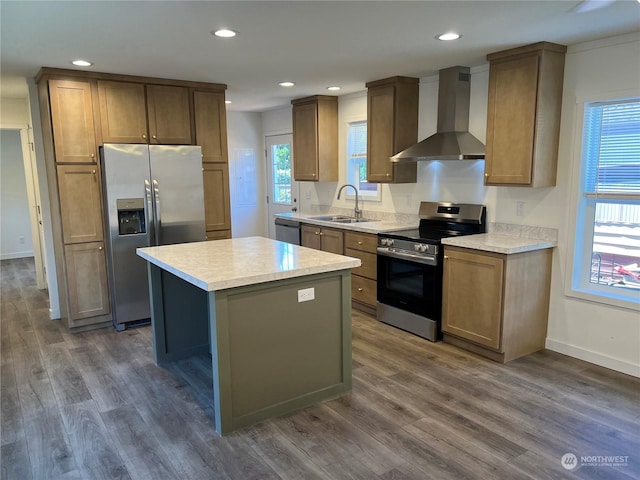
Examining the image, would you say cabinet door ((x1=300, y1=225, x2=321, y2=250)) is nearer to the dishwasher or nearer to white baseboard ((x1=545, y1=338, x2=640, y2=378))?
the dishwasher

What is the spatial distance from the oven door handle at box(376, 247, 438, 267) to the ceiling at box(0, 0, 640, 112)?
1649mm

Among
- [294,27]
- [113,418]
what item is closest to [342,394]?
[113,418]

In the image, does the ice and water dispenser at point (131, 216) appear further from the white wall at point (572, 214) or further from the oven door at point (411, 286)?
the white wall at point (572, 214)

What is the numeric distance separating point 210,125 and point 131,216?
1285mm

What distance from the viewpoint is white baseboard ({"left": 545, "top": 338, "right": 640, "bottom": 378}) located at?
326cm

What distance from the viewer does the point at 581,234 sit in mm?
3512

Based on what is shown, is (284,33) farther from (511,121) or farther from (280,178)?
(280,178)

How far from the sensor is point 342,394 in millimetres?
3023

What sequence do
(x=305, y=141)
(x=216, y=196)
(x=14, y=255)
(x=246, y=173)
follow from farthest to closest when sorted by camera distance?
(x=14, y=255)
(x=246, y=173)
(x=305, y=141)
(x=216, y=196)

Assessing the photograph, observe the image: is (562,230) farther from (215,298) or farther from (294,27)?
(215,298)

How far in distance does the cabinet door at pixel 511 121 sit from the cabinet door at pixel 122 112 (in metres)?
3.18

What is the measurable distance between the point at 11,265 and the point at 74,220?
13.6 ft

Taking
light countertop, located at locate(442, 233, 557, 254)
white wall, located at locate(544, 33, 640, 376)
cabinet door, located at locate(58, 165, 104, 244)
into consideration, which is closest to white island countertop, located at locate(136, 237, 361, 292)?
light countertop, located at locate(442, 233, 557, 254)

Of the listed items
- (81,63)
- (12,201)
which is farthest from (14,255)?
(81,63)
